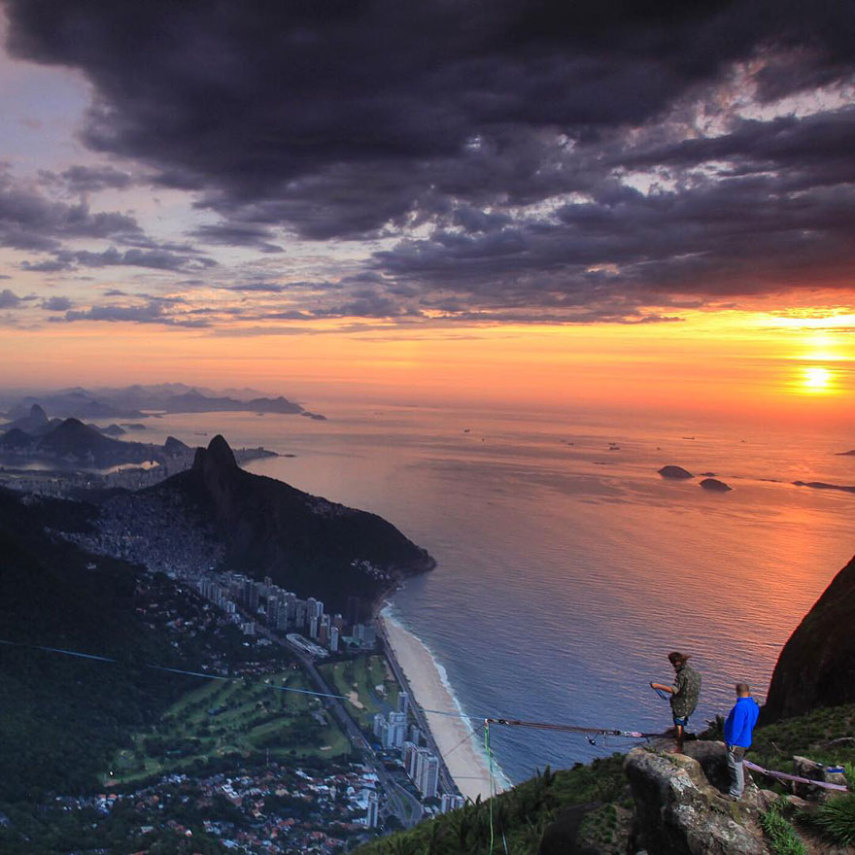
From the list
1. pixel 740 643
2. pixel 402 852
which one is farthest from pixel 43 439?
pixel 402 852

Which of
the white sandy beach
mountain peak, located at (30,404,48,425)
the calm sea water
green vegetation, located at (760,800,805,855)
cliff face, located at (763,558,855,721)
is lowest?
the white sandy beach

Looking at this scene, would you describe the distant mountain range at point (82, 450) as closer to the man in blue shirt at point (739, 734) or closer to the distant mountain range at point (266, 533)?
the distant mountain range at point (266, 533)

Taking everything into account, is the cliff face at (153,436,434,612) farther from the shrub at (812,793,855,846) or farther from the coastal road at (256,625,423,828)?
the shrub at (812,793,855,846)

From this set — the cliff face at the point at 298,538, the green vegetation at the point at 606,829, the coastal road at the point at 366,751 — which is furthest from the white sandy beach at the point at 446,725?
the green vegetation at the point at 606,829

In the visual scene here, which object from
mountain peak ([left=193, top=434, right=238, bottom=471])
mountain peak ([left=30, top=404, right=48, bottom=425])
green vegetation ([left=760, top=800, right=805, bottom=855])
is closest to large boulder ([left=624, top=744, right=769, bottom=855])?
green vegetation ([left=760, top=800, right=805, bottom=855])

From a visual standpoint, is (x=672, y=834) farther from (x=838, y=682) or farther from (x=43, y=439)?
(x=43, y=439)

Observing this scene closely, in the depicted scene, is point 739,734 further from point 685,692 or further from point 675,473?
point 675,473

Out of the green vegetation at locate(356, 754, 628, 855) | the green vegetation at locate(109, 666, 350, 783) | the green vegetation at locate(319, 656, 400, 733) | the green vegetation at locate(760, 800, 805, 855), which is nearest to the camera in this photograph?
the green vegetation at locate(760, 800, 805, 855)
